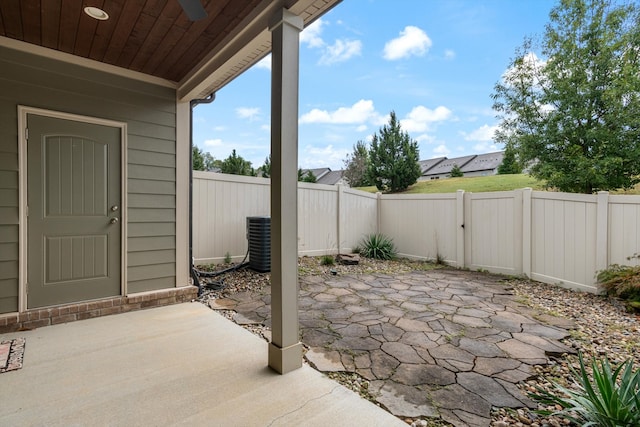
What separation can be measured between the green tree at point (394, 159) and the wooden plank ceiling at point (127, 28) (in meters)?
12.8

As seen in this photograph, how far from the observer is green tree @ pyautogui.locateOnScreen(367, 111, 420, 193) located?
14.7 metres

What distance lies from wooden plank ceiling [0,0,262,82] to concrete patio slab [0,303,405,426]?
2576 mm

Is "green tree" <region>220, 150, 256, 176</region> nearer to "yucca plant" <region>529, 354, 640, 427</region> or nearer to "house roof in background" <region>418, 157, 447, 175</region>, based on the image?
"yucca plant" <region>529, 354, 640, 427</region>

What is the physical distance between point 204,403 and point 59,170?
272cm

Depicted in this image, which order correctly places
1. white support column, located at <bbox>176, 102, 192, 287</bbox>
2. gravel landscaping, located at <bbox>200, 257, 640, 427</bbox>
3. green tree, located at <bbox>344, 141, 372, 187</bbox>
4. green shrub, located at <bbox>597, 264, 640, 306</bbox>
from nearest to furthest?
gravel landscaping, located at <bbox>200, 257, 640, 427</bbox> → green shrub, located at <bbox>597, 264, 640, 306</bbox> → white support column, located at <bbox>176, 102, 192, 287</bbox> → green tree, located at <bbox>344, 141, 372, 187</bbox>

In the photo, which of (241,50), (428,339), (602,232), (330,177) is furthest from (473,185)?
(330,177)

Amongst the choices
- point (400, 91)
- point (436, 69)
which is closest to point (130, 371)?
point (436, 69)

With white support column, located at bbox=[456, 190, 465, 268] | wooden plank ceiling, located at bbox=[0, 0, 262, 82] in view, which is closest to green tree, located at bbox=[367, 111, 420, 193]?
white support column, located at bbox=[456, 190, 465, 268]

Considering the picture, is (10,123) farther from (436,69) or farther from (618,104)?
(436,69)

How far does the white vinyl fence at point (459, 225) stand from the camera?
4.13 metres

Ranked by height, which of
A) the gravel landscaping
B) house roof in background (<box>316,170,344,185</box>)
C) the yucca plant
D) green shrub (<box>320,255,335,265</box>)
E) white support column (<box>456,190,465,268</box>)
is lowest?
the gravel landscaping

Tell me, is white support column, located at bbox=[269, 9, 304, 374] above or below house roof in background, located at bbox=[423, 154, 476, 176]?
below

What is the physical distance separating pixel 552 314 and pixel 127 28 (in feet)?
16.4

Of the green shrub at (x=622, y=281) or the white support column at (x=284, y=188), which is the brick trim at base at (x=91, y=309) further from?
the green shrub at (x=622, y=281)
